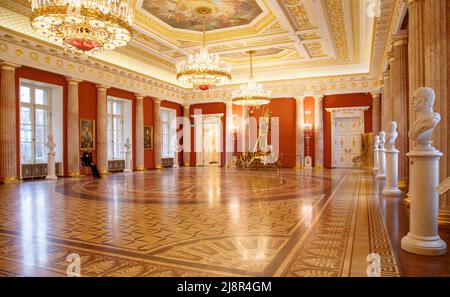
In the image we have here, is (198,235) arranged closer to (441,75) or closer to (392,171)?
(441,75)

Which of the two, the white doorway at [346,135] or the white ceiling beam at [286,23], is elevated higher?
the white ceiling beam at [286,23]

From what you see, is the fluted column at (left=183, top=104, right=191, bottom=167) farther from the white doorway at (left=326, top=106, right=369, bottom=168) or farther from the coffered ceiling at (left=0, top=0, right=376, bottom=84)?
the white doorway at (left=326, top=106, right=369, bottom=168)

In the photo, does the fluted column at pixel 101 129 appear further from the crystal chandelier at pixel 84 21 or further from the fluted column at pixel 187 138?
the crystal chandelier at pixel 84 21

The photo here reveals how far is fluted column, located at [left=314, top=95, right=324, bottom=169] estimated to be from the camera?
659 inches

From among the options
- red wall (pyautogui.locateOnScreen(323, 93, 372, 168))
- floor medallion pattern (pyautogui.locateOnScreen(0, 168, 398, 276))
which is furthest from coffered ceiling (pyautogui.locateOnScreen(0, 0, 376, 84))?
floor medallion pattern (pyautogui.locateOnScreen(0, 168, 398, 276))

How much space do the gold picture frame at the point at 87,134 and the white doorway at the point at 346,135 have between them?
11.4m

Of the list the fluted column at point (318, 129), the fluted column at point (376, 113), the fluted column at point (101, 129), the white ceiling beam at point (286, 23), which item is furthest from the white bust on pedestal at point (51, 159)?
the fluted column at point (376, 113)

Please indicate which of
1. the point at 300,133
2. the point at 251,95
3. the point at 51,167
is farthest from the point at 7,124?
the point at 300,133

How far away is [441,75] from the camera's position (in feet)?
14.0

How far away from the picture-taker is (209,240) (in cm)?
367

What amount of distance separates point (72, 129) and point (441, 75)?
38.9 ft

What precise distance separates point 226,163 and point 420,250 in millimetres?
15538

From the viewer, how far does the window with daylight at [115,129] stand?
1516 centimetres

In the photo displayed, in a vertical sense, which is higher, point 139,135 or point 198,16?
point 198,16
